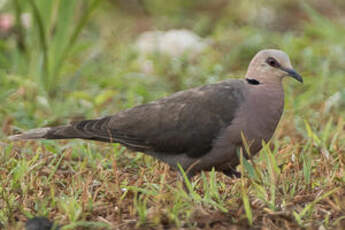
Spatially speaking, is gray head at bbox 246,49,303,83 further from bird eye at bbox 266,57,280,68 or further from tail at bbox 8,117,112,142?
tail at bbox 8,117,112,142

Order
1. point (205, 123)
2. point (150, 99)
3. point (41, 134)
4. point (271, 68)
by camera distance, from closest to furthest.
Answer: point (205, 123)
point (271, 68)
point (41, 134)
point (150, 99)

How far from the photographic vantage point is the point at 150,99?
5344mm

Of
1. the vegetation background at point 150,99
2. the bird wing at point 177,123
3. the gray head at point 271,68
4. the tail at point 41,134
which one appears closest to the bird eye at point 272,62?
the gray head at point 271,68

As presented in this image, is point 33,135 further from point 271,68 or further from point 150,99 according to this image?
point 150,99

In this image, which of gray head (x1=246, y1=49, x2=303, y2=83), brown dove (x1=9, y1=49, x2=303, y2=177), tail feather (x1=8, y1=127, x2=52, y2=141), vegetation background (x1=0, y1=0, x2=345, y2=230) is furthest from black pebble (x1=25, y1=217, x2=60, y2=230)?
gray head (x1=246, y1=49, x2=303, y2=83)

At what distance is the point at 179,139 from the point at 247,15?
485cm

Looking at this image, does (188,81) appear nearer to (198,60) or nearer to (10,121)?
(198,60)

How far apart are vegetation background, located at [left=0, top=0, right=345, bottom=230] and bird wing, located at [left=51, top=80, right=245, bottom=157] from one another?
19 centimetres

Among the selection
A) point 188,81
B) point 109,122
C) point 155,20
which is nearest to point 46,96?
point 188,81

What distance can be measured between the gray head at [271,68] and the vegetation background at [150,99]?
0.37 m

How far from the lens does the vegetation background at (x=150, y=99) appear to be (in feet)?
9.96

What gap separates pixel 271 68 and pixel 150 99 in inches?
69.5

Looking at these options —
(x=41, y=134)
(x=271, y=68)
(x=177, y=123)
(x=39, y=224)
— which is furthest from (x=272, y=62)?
(x=39, y=224)

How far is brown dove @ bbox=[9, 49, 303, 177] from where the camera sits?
3514 millimetres
